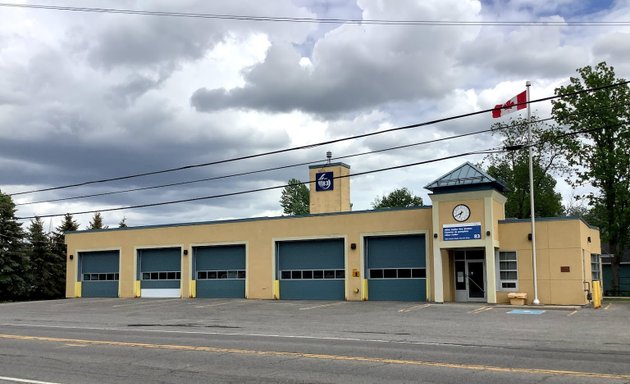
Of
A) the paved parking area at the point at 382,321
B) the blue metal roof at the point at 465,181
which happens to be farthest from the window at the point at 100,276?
the blue metal roof at the point at 465,181

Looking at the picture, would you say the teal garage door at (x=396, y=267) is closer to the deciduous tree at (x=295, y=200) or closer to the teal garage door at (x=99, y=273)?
the teal garage door at (x=99, y=273)

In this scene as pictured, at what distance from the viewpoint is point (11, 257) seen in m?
51.1

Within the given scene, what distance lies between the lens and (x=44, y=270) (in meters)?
56.2

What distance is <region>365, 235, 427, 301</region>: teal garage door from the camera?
100 feet

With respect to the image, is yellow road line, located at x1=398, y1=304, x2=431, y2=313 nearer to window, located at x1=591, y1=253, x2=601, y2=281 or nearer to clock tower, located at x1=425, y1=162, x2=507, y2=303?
clock tower, located at x1=425, y1=162, x2=507, y2=303

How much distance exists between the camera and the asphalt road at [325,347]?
991 centimetres

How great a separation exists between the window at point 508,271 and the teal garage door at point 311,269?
8.22 m

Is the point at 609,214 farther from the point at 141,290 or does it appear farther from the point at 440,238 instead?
the point at 141,290

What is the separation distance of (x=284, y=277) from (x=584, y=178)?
23499mm

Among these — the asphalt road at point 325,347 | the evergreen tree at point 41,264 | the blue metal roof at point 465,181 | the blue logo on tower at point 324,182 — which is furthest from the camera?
the evergreen tree at point 41,264

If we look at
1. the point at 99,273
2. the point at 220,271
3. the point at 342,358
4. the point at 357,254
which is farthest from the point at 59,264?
the point at 342,358

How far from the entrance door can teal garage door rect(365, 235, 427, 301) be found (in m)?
2.23

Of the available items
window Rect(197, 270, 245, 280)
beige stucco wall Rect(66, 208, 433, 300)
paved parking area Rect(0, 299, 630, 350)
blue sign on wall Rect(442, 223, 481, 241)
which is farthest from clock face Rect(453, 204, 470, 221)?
window Rect(197, 270, 245, 280)

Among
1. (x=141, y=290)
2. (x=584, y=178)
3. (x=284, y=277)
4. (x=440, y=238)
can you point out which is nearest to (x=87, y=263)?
(x=141, y=290)
